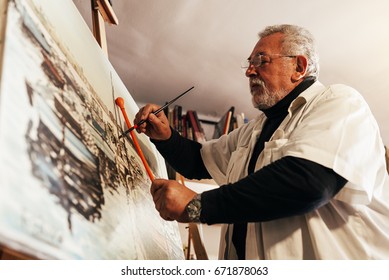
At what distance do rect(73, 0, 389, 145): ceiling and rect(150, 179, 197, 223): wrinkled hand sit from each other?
3.89 ft

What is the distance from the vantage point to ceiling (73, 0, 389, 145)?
1695mm

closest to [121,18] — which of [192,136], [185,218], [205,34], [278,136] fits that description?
[205,34]

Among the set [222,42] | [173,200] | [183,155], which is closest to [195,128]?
[222,42]

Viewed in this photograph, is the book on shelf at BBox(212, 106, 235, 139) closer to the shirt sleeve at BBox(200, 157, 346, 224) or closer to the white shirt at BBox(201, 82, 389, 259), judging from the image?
the white shirt at BBox(201, 82, 389, 259)

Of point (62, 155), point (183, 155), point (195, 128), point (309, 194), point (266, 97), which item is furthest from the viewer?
point (195, 128)

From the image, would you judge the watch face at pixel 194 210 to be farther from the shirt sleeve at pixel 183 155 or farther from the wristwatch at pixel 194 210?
the shirt sleeve at pixel 183 155

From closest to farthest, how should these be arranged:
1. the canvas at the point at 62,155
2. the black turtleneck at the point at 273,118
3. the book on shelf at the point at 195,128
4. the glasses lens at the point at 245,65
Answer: the canvas at the point at 62,155 < the black turtleneck at the point at 273,118 < the glasses lens at the point at 245,65 < the book on shelf at the point at 195,128

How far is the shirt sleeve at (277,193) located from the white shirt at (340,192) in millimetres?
27

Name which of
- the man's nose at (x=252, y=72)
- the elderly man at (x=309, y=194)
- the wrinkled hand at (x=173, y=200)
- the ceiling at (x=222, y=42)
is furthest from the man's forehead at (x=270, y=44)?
the wrinkled hand at (x=173, y=200)

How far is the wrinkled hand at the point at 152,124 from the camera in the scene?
1137 millimetres

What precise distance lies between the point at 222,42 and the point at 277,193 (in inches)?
54.5

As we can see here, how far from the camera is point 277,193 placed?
72 cm

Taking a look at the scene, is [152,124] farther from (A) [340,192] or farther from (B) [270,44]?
(A) [340,192]

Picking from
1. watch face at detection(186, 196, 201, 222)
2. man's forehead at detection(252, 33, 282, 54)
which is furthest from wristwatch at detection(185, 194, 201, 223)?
man's forehead at detection(252, 33, 282, 54)
